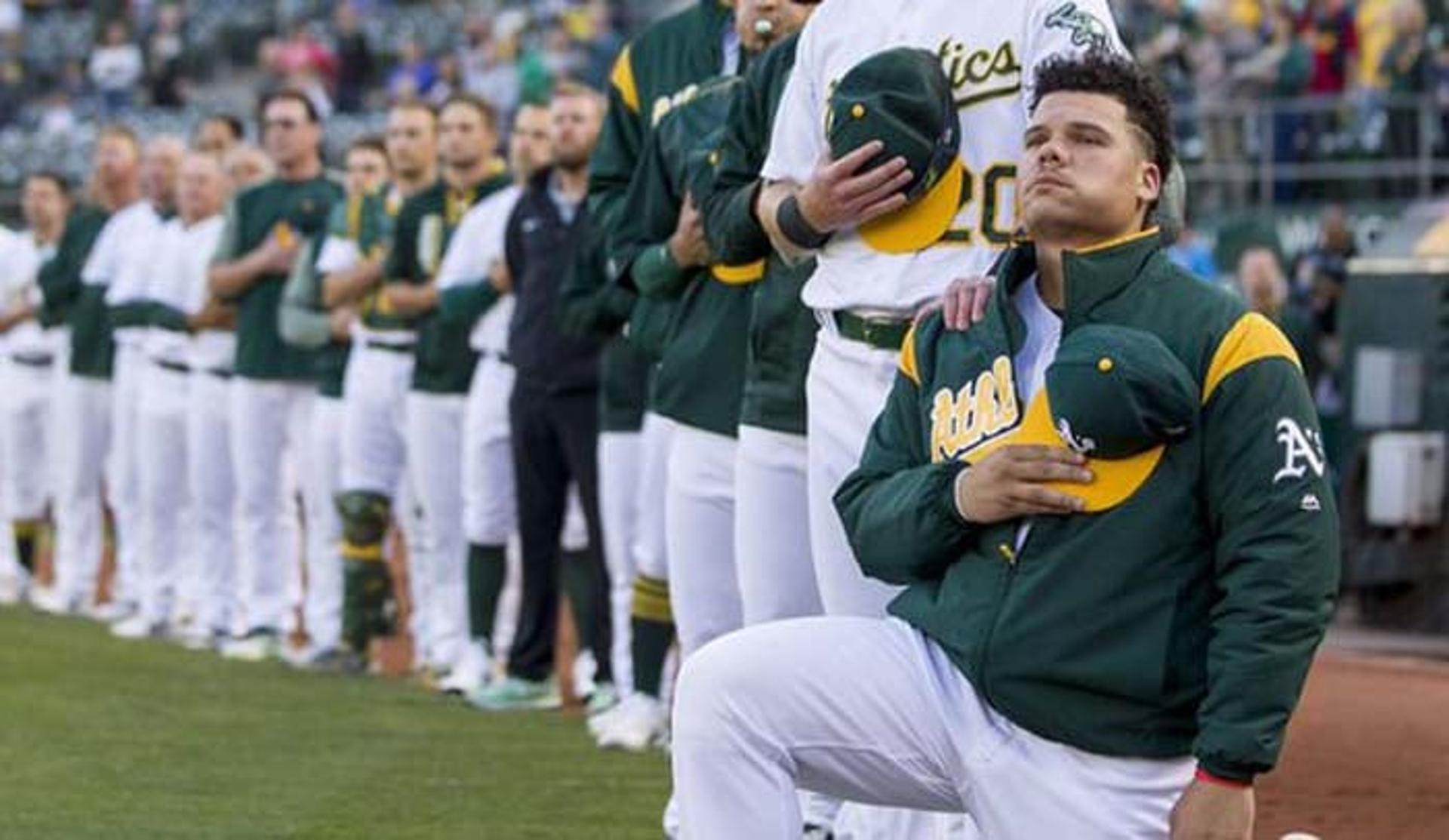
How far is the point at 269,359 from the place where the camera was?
1279cm

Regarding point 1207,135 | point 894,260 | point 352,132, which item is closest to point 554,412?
point 894,260

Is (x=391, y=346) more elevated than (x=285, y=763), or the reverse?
(x=391, y=346)

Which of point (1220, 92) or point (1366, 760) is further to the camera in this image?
point (1220, 92)

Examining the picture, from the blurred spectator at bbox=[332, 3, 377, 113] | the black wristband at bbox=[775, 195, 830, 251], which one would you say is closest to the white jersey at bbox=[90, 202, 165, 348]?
the black wristband at bbox=[775, 195, 830, 251]

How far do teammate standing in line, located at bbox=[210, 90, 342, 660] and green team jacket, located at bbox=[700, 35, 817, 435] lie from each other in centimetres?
655

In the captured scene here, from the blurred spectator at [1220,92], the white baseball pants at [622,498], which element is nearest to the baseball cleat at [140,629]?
the white baseball pants at [622,498]

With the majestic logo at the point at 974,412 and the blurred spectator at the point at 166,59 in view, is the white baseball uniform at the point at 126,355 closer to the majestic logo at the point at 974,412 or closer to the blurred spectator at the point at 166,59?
the majestic logo at the point at 974,412

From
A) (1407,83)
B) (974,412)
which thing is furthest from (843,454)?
(1407,83)

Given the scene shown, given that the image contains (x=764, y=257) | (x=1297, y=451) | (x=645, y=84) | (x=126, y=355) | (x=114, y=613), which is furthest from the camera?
(x=114, y=613)

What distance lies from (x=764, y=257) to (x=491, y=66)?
2013 centimetres

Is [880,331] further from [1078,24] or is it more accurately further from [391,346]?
[391,346]

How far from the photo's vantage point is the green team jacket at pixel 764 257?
6227 millimetres

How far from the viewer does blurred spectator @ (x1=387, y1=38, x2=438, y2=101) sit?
26766mm

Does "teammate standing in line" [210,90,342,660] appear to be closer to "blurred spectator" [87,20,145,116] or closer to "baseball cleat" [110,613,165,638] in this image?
"baseball cleat" [110,613,165,638]
